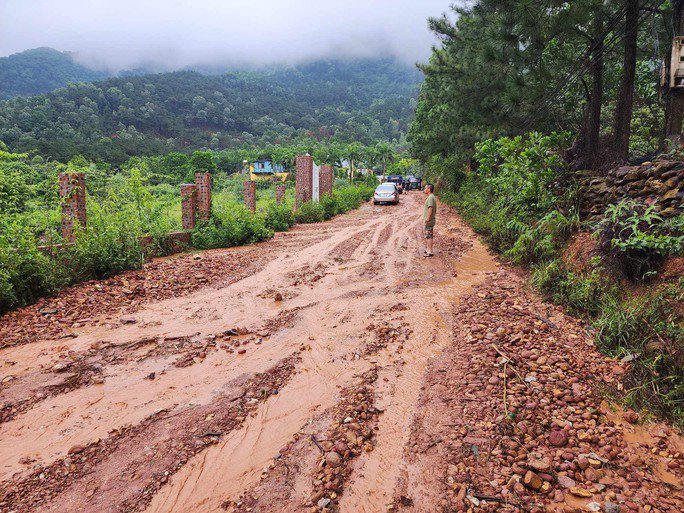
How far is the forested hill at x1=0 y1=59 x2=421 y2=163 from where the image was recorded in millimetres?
54097

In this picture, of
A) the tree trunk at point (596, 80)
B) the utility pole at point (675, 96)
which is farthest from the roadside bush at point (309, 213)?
the utility pole at point (675, 96)

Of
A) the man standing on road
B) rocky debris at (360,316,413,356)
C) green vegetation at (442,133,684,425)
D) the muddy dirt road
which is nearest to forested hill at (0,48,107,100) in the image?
the man standing on road

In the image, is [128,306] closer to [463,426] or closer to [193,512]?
[193,512]

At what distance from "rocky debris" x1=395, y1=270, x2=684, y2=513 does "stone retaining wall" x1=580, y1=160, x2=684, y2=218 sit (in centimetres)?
194

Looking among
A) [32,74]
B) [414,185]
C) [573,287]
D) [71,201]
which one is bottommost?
[573,287]

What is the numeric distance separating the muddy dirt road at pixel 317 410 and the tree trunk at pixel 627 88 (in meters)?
5.02

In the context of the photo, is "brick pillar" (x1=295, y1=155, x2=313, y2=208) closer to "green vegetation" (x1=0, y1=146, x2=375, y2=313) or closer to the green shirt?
"green vegetation" (x1=0, y1=146, x2=375, y2=313)

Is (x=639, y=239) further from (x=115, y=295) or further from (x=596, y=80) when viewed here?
(x=596, y=80)

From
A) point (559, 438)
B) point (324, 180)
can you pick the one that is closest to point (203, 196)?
point (559, 438)

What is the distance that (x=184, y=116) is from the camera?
89750 mm

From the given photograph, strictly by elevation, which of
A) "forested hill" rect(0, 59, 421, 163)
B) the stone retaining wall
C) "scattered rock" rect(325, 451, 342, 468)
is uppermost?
"forested hill" rect(0, 59, 421, 163)

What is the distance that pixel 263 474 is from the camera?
2617mm

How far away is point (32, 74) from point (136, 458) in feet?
551

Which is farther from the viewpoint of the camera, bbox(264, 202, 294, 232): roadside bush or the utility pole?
bbox(264, 202, 294, 232): roadside bush
